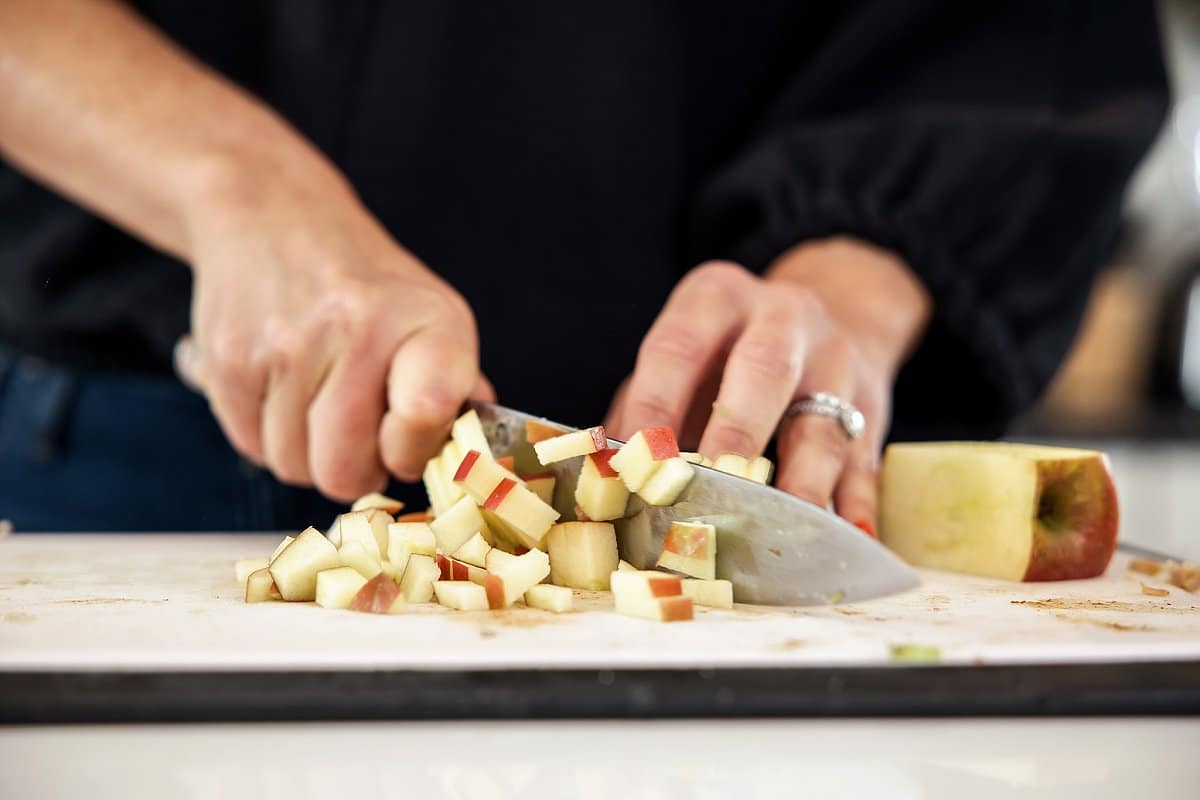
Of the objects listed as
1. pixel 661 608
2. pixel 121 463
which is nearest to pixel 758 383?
pixel 661 608

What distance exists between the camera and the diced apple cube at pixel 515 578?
0.59 meters

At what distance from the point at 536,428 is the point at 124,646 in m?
0.33

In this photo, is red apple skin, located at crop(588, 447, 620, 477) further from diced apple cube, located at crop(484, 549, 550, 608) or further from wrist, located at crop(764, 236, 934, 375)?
wrist, located at crop(764, 236, 934, 375)

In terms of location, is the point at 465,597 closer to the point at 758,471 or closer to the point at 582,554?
the point at 582,554

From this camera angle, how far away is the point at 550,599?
1.94ft

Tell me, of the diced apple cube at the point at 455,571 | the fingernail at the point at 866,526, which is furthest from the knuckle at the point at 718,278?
the diced apple cube at the point at 455,571

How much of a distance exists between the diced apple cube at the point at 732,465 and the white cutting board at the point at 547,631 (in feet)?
0.35

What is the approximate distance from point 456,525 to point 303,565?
4.2 inches

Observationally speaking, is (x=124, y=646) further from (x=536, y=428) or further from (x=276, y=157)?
(x=276, y=157)

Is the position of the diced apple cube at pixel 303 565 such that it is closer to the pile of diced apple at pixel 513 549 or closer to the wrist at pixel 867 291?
the pile of diced apple at pixel 513 549

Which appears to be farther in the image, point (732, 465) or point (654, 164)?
point (654, 164)

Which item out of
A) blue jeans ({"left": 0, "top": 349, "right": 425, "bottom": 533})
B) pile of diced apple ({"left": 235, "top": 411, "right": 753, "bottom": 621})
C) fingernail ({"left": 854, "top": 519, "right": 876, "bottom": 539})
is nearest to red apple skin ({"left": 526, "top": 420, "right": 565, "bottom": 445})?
pile of diced apple ({"left": 235, "top": 411, "right": 753, "bottom": 621})

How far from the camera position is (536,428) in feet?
2.45

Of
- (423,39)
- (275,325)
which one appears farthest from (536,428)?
(423,39)
